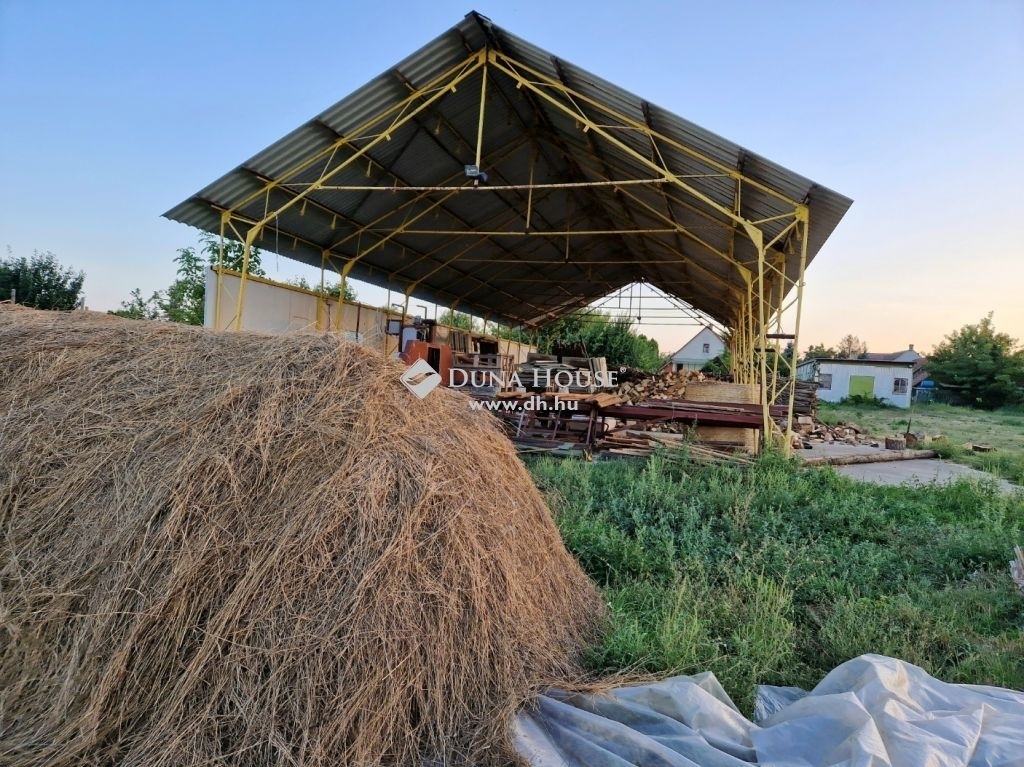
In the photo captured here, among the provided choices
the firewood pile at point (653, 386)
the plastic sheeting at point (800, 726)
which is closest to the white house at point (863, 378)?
the firewood pile at point (653, 386)

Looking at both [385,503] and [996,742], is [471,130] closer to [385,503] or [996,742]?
[385,503]

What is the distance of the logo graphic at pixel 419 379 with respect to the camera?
3178mm

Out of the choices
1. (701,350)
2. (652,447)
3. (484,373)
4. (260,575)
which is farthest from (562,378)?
(701,350)

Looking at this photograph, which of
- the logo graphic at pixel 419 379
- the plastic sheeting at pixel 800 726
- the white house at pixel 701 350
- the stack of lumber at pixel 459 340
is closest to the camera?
the plastic sheeting at pixel 800 726

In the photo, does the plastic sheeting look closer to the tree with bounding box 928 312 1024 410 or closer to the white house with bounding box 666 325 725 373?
the tree with bounding box 928 312 1024 410

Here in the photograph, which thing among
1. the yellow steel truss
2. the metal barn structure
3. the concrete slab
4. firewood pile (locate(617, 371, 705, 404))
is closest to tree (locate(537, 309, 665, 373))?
firewood pile (locate(617, 371, 705, 404))

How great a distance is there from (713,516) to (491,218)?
1235 centimetres

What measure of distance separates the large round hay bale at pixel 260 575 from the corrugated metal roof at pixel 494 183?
775 centimetres

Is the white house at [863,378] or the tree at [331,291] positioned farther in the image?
the white house at [863,378]

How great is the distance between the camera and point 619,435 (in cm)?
1023

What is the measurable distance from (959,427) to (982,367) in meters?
17.9

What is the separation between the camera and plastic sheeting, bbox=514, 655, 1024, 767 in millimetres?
2104

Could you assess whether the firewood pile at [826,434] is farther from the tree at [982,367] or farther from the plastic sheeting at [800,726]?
the tree at [982,367]

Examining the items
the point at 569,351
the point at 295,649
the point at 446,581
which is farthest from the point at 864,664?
the point at 569,351
